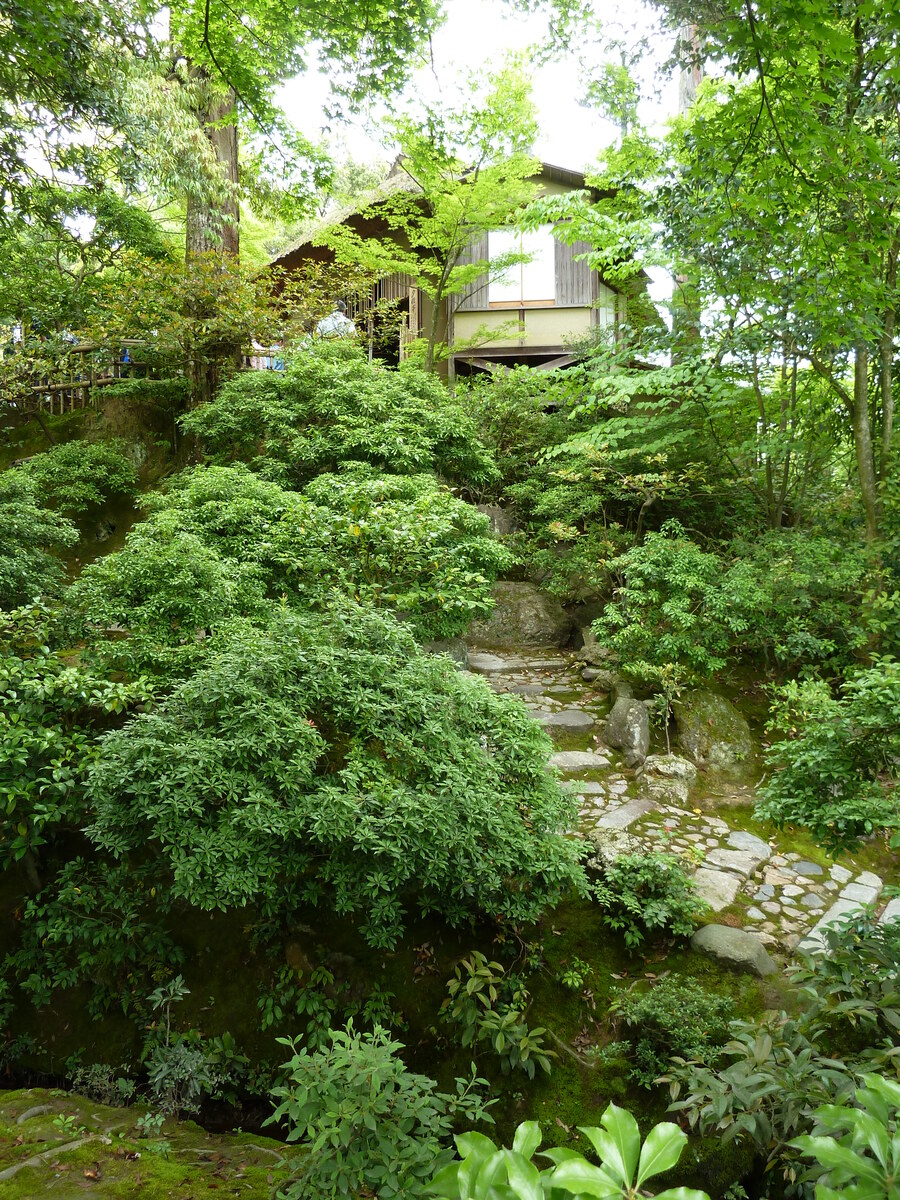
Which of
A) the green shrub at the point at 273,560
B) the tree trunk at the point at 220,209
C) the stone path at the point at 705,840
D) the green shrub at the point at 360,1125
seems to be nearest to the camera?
the green shrub at the point at 360,1125

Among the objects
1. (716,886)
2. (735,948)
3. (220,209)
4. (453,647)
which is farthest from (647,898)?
(220,209)

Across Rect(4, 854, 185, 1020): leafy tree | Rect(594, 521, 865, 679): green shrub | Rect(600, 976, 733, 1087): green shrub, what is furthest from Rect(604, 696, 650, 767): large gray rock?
Rect(4, 854, 185, 1020): leafy tree

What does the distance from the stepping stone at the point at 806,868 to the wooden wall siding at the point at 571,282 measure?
1248 centimetres

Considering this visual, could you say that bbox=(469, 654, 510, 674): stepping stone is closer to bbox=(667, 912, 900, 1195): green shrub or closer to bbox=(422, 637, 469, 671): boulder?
bbox=(422, 637, 469, 671): boulder

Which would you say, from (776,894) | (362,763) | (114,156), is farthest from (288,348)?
(776,894)

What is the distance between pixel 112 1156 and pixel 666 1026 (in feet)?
8.55

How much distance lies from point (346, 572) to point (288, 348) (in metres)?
5.43

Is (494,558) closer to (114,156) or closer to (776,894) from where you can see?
(776,894)

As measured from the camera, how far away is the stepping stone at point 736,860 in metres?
5.08

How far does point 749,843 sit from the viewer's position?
5465 mm

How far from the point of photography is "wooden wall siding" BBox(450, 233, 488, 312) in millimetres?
14336

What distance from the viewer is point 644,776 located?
6.25 meters

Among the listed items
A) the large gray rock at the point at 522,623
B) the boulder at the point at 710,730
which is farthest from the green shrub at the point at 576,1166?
the large gray rock at the point at 522,623

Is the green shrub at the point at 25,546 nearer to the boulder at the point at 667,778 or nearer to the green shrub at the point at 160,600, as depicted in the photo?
the green shrub at the point at 160,600
